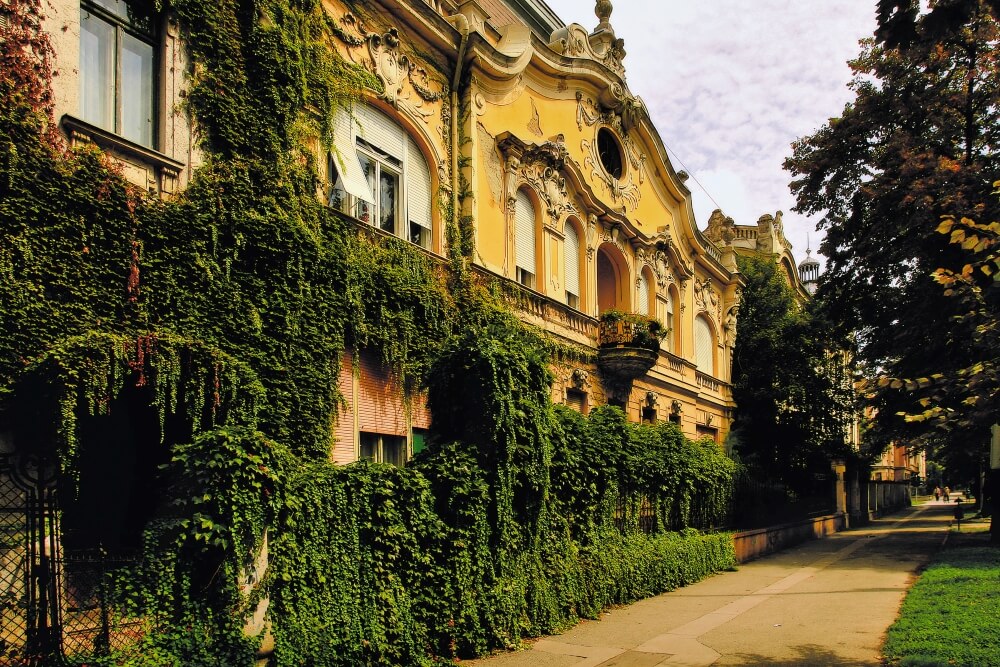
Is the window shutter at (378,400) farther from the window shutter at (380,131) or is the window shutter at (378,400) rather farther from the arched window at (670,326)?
the arched window at (670,326)

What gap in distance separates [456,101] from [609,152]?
7.78m

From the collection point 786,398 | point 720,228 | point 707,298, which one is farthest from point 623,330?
point 720,228

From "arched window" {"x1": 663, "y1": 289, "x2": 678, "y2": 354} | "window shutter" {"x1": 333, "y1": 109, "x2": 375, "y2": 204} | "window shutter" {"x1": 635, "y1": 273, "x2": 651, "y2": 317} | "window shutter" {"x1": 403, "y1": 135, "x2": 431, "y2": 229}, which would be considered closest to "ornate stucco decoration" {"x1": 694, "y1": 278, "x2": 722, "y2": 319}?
"arched window" {"x1": 663, "y1": 289, "x2": 678, "y2": 354}

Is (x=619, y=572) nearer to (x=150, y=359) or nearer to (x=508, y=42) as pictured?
(x=150, y=359)

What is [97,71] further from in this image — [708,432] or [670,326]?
[708,432]

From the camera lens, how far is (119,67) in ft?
33.3

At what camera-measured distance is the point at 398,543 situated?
9.35 metres

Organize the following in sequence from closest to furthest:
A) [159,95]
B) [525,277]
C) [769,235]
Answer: [159,95], [525,277], [769,235]

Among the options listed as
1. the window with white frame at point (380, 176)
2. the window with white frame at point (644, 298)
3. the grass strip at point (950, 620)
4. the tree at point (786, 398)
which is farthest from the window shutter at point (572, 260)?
the tree at point (786, 398)

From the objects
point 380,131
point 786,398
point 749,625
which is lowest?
point 749,625

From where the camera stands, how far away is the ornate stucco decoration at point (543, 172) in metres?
17.5

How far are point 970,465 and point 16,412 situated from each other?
45480 millimetres

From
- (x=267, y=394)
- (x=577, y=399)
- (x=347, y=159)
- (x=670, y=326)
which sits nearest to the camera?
(x=267, y=394)

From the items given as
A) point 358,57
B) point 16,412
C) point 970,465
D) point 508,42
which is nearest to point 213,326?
point 16,412
